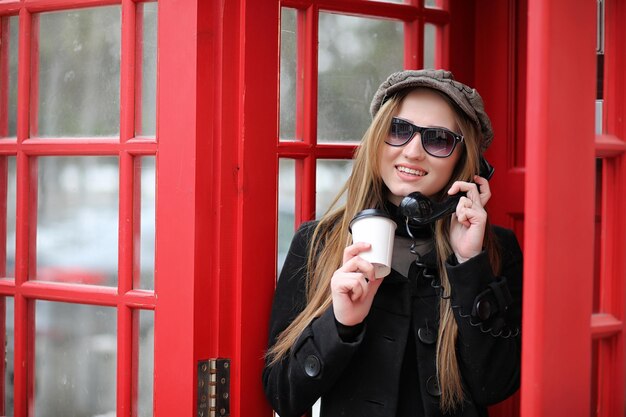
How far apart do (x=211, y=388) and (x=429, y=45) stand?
1.38 metres

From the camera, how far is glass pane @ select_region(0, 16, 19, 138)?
292 centimetres

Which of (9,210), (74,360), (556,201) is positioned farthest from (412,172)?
(9,210)

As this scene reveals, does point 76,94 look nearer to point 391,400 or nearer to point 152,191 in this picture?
point 152,191

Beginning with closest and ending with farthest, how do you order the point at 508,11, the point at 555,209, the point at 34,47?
the point at 555,209
the point at 34,47
the point at 508,11

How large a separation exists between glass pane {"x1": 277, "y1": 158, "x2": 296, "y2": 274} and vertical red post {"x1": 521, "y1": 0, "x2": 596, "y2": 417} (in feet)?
3.40

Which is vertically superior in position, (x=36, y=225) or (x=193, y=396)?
(x=36, y=225)

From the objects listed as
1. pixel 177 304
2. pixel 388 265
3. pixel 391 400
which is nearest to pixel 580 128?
pixel 388 265

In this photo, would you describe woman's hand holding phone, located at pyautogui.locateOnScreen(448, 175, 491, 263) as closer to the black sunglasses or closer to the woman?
the woman

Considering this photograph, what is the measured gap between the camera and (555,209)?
1.84 meters

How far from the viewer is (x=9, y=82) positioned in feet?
9.63

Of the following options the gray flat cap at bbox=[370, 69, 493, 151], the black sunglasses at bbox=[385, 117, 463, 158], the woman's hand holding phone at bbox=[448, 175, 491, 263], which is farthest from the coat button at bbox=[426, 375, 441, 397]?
the gray flat cap at bbox=[370, 69, 493, 151]

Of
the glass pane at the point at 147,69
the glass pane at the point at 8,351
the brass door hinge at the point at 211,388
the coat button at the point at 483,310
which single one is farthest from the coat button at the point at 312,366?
the glass pane at the point at 8,351

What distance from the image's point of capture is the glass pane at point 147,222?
8.78 ft

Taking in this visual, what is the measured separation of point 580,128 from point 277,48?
1.07m
